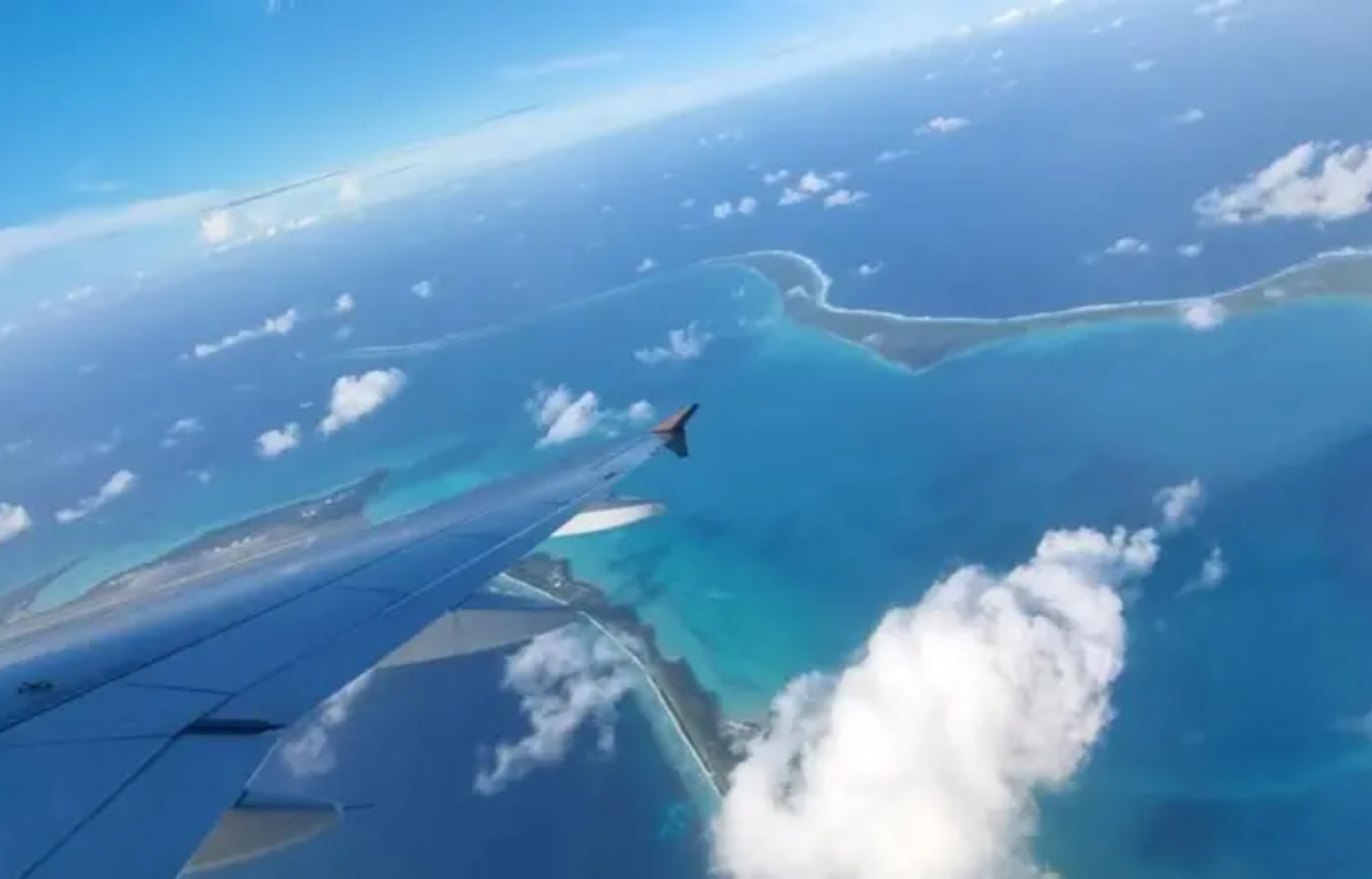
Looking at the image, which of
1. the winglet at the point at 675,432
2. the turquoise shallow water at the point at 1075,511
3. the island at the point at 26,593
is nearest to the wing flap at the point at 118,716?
the winglet at the point at 675,432

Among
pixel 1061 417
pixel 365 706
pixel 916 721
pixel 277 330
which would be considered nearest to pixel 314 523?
pixel 365 706

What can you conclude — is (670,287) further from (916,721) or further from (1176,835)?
(1176,835)

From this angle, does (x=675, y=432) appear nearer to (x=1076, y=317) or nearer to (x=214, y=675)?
(x=214, y=675)

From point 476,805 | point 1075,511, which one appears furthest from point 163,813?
point 1075,511

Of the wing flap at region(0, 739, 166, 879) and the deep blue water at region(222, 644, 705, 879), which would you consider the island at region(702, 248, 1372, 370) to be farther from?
the wing flap at region(0, 739, 166, 879)

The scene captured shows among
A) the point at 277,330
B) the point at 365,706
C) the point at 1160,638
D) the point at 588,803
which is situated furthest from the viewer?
the point at 277,330

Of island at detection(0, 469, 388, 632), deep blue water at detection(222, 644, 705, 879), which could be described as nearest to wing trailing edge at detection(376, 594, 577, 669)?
deep blue water at detection(222, 644, 705, 879)

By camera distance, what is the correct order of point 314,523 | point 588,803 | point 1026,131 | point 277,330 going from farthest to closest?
point 1026,131 → point 277,330 → point 314,523 → point 588,803
